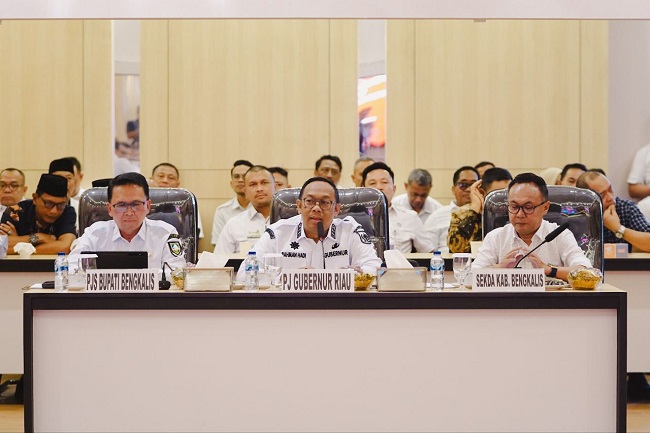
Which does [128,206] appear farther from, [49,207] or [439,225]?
[439,225]

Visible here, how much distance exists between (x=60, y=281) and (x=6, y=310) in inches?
57.4

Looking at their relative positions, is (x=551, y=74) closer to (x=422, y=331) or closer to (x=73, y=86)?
(x=73, y=86)

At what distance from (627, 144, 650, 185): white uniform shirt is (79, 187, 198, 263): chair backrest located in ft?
13.6

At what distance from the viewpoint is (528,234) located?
3.42m

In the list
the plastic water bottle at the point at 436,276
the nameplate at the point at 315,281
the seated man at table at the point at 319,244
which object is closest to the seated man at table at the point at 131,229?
the seated man at table at the point at 319,244

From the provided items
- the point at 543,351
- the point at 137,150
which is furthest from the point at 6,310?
the point at 137,150

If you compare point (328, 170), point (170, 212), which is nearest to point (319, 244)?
point (170, 212)

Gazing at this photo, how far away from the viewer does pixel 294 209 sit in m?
3.85

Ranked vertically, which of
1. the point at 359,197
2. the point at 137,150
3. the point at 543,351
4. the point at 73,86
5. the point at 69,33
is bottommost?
the point at 543,351

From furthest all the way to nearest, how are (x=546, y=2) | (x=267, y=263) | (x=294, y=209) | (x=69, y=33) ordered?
(x=69, y=33) < (x=294, y=209) < (x=546, y=2) < (x=267, y=263)

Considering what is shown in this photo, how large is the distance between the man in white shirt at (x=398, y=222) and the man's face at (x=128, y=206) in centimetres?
181

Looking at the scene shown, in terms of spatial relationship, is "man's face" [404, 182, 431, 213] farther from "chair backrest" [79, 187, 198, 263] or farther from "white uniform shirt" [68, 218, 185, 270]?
"white uniform shirt" [68, 218, 185, 270]

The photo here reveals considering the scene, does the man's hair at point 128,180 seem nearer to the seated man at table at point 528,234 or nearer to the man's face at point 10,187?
the seated man at table at point 528,234

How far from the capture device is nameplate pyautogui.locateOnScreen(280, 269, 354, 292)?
265 centimetres
